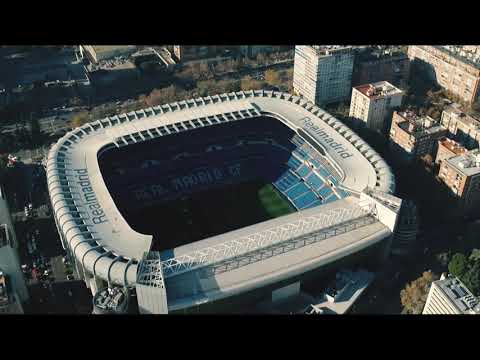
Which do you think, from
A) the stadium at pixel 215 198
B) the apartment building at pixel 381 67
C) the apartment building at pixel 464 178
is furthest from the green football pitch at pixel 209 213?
the apartment building at pixel 381 67

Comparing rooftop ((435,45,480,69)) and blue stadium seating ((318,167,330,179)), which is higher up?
rooftop ((435,45,480,69))

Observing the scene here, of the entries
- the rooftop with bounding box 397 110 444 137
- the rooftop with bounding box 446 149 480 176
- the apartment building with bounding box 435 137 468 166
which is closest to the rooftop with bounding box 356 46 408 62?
the rooftop with bounding box 397 110 444 137

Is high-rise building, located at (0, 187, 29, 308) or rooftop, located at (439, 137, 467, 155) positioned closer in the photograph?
high-rise building, located at (0, 187, 29, 308)

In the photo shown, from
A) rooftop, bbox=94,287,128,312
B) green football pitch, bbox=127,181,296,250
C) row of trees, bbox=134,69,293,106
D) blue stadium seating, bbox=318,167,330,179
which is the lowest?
green football pitch, bbox=127,181,296,250

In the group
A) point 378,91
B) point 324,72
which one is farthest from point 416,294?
point 324,72

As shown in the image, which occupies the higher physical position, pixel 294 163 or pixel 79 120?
pixel 79 120

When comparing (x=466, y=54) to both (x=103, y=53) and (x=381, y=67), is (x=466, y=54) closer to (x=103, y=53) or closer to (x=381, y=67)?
(x=381, y=67)

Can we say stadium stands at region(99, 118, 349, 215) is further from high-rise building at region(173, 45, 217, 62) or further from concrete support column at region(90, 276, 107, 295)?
high-rise building at region(173, 45, 217, 62)

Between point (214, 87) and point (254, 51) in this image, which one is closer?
point (214, 87)
